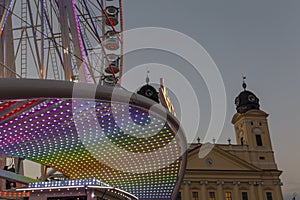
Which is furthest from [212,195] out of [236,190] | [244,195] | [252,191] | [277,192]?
[277,192]

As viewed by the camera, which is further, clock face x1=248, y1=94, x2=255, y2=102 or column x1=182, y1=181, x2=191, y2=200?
clock face x1=248, y1=94, x2=255, y2=102

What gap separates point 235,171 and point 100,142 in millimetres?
36352

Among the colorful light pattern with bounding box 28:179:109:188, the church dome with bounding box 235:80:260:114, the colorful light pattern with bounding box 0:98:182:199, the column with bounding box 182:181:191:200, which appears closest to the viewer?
the colorful light pattern with bounding box 0:98:182:199

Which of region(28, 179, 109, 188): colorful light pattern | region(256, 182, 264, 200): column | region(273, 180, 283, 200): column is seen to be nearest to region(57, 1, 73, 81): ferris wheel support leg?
region(28, 179, 109, 188): colorful light pattern

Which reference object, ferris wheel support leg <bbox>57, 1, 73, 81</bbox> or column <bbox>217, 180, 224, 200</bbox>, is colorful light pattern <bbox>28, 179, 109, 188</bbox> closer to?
ferris wheel support leg <bbox>57, 1, 73, 81</bbox>

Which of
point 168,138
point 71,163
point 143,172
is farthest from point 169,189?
point 168,138

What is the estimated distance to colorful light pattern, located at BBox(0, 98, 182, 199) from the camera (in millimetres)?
18125

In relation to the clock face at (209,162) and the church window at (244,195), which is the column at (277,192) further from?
the clock face at (209,162)

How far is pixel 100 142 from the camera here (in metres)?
25.6

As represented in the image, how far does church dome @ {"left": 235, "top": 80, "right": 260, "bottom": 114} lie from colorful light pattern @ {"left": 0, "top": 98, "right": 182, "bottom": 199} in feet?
106

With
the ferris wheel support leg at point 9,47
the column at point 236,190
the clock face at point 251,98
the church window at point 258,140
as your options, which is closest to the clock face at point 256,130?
the church window at point 258,140

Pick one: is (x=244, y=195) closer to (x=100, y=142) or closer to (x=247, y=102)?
(x=247, y=102)

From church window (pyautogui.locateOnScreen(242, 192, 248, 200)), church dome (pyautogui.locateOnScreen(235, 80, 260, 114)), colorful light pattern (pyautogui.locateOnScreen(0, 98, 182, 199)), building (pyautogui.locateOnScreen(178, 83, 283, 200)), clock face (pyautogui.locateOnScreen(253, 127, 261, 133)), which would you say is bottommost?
church window (pyautogui.locateOnScreen(242, 192, 248, 200))

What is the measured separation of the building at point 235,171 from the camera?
55.7 meters
